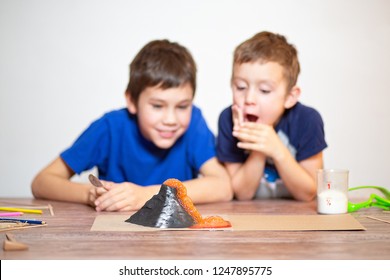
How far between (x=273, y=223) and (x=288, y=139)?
2.37 ft

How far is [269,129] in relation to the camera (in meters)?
2.01

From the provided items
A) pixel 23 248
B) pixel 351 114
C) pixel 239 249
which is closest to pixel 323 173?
pixel 239 249

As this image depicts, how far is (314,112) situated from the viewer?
7.16 feet

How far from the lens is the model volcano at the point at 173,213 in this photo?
1444 millimetres

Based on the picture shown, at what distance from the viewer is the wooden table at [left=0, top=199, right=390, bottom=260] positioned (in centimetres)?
116

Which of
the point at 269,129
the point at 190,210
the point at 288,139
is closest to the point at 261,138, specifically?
the point at 269,129

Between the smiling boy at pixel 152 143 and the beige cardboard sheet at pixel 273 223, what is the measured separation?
0.34 m

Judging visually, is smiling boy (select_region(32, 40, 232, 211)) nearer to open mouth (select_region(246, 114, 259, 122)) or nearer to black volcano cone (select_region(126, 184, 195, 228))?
open mouth (select_region(246, 114, 259, 122))

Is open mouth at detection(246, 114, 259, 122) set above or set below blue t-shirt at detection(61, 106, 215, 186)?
above

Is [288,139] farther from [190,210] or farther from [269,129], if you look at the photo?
[190,210]

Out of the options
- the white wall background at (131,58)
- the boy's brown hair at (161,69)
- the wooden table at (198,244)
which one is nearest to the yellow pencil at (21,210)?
the wooden table at (198,244)

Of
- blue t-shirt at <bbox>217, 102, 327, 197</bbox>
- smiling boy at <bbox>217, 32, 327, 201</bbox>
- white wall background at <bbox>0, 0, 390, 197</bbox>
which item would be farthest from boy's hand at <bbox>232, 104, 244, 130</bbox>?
white wall background at <bbox>0, 0, 390, 197</bbox>

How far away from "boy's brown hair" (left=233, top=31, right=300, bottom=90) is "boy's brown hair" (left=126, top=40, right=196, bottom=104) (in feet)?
0.54
